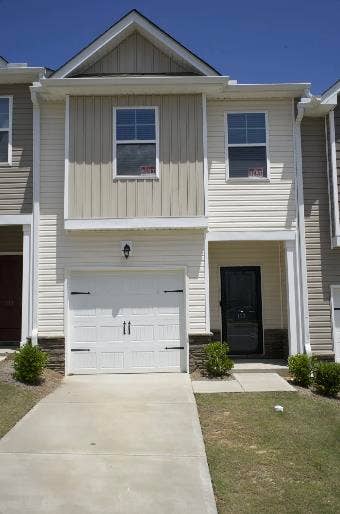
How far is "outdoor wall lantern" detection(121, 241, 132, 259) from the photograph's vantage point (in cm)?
1044

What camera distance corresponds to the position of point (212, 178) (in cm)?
1109

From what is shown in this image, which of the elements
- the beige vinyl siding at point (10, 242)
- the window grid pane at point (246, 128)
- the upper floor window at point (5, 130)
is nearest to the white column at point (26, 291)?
the upper floor window at point (5, 130)

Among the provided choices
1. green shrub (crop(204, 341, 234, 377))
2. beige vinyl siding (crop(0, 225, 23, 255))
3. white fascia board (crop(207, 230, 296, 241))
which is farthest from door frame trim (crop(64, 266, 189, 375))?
beige vinyl siding (crop(0, 225, 23, 255))

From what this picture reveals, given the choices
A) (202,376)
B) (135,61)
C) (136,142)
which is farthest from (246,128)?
(202,376)

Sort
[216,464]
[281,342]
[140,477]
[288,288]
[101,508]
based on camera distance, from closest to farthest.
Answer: [101,508] → [140,477] → [216,464] → [288,288] → [281,342]

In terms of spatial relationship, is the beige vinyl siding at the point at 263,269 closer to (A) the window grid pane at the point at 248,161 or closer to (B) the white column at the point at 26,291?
(A) the window grid pane at the point at 248,161

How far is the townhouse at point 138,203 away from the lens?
1040 cm

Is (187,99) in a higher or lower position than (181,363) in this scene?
higher

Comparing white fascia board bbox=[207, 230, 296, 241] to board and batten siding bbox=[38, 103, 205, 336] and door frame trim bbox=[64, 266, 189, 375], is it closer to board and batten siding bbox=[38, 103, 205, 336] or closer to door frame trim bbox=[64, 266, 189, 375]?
board and batten siding bbox=[38, 103, 205, 336]

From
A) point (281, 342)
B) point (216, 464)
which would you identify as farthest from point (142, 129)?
point (216, 464)

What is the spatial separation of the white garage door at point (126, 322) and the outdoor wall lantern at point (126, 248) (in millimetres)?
470

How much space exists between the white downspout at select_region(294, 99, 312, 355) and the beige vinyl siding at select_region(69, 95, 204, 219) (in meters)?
2.37

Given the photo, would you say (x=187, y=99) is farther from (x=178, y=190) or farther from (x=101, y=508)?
(x=101, y=508)

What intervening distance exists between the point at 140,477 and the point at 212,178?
742cm
